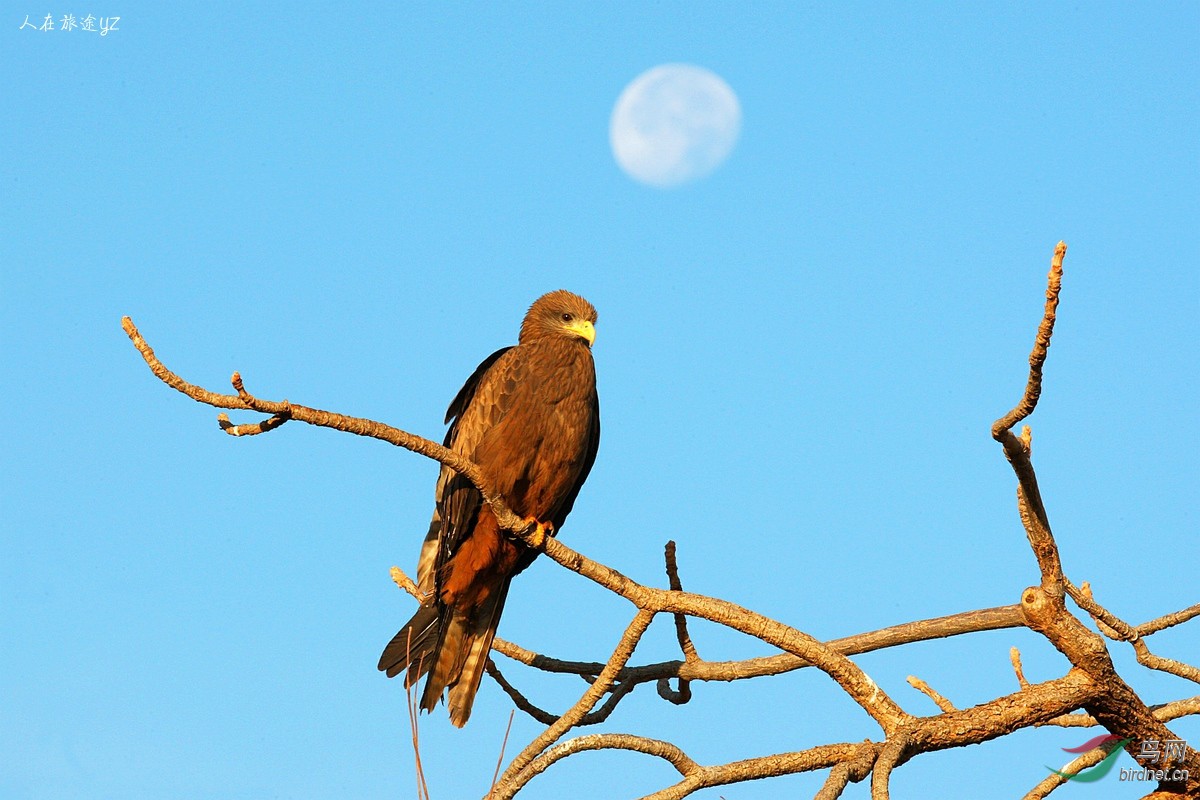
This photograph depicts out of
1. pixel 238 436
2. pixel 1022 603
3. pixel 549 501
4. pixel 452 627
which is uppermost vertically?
pixel 549 501

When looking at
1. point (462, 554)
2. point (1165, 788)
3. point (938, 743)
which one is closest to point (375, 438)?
point (938, 743)

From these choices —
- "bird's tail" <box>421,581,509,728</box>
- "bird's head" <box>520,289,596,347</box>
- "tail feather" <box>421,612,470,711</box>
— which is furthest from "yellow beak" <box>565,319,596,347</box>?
"tail feather" <box>421,612,470,711</box>

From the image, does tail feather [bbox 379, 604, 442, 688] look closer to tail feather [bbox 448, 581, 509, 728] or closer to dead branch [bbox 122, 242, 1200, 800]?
tail feather [bbox 448, 581, 509, 728]

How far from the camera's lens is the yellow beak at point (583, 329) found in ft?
21.7

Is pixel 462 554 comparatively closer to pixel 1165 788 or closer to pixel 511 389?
pixel 511 389

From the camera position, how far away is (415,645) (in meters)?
5.61

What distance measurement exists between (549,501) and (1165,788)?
3167mm

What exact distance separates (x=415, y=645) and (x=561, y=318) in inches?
87.1

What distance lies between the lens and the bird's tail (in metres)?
5.69

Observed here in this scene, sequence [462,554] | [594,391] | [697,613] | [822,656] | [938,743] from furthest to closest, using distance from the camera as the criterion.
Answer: [594,391], [462,554], [697,613], [822,656], [938,743]

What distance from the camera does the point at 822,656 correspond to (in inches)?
135

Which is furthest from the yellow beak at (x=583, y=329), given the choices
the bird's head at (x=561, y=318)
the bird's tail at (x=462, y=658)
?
the bird's tail at (x=462, y=658)

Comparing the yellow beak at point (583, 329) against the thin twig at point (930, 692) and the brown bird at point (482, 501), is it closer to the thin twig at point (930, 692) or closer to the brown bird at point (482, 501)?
the brown bird at point (482, 501)

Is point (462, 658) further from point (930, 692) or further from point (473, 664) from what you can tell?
point (930, 692)
